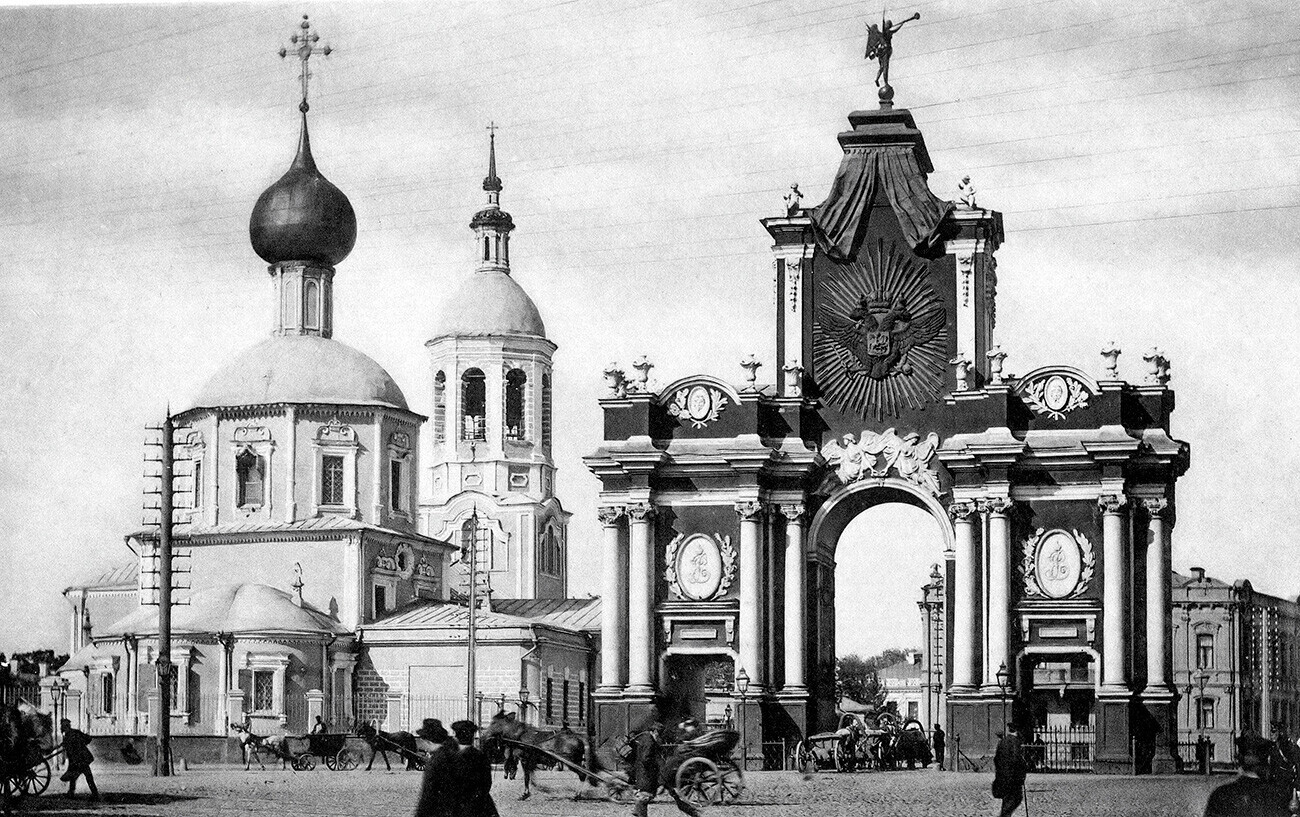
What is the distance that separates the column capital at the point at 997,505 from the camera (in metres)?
41.2

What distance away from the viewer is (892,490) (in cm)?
4269

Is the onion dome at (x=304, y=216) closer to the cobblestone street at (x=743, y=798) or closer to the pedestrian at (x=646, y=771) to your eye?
the cobblestone street at (x=743, y=798)

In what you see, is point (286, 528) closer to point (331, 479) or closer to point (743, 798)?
point (331, 479)

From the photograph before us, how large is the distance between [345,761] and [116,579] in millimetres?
22409

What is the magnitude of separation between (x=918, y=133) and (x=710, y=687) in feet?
37.9

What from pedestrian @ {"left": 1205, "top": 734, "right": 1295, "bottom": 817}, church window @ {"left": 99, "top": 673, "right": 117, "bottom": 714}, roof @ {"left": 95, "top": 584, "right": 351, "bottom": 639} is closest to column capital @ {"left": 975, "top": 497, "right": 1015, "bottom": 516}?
roof @ {"left": 95, "top": 584, "right": 351, "bottom": 639}

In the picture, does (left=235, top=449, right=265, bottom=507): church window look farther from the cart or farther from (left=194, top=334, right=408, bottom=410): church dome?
the cart

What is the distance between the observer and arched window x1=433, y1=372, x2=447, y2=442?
66.1 metres

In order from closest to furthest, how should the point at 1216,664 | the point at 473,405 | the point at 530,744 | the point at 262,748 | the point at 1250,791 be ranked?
the point at 1250,791
the point at 530,744
the point at 262,748
the point at 1216,664
the point at 473,405

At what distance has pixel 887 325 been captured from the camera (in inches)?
1686

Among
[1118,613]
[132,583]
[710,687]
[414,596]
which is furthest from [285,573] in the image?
[1118,613]

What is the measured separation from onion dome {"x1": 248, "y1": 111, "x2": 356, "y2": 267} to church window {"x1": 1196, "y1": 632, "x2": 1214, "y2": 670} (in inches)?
916

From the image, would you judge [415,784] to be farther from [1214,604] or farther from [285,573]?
[1214,604]

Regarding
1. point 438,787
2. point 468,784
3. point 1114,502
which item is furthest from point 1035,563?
point 438,787
